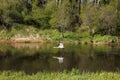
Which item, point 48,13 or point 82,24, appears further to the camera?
point 48,13

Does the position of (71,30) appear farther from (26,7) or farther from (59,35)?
(26,7)

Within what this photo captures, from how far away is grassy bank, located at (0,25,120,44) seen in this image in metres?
69.4

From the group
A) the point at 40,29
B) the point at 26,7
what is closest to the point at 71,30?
the point at 40,29

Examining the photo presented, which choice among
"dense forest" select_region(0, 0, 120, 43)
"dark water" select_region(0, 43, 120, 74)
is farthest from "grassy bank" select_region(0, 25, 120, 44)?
"dark water" select_region(0, 43, 120, 74)

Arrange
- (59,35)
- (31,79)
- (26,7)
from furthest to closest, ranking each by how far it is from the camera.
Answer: (26,7) < (59,35) < (31,79)

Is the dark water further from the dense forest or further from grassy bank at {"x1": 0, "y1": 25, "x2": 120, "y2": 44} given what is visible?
the dense forest

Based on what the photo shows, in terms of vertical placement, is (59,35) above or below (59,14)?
below

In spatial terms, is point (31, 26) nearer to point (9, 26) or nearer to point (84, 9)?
point (9, 26)

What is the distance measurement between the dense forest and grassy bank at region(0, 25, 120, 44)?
169 cm

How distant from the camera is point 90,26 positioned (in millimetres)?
73812

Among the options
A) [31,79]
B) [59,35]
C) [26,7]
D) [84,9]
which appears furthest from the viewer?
[26,7]

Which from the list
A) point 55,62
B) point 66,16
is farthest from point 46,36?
point 55,62

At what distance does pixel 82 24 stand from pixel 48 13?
10.2m

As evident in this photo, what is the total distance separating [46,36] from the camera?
235ft
